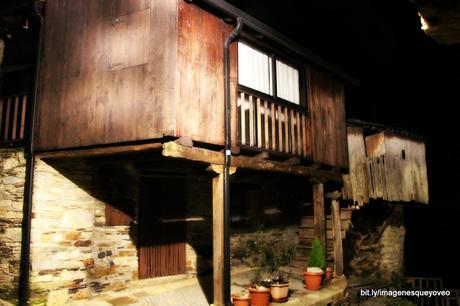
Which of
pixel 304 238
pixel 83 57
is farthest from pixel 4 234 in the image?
pixel 304 238

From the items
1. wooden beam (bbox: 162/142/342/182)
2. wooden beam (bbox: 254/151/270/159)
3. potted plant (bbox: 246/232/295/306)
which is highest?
wooden beam (bbox: 254/151/270/159)

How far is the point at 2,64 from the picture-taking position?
28.0 feet

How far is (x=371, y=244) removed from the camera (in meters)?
13.6

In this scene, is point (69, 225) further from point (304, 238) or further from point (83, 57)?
point (304, 238)

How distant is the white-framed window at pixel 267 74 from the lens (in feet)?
25.9

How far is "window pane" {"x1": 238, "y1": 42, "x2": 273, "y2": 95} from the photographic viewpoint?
784 centimetres

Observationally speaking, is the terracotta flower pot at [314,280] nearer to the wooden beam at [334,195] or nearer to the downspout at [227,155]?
the wooden beam at [334,195]

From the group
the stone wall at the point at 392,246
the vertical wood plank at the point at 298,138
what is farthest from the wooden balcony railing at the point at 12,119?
the stone wall at the point at 392,246

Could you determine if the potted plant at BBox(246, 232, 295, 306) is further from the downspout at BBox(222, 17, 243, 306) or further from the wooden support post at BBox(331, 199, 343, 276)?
the wooden support post at BBox(331, 199, 343, 276)

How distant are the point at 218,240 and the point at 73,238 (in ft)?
9.78

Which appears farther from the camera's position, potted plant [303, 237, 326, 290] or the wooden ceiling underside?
potted plant [303, 237, 326, 290]

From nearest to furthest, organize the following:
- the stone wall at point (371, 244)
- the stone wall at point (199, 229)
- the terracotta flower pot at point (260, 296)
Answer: the terracotta flower pot at point (260, 296) → the stone wall at point (199, 229) → the stone wall at point (371, 244)

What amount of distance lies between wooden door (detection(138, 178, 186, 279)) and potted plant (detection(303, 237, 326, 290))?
3115 millimetres

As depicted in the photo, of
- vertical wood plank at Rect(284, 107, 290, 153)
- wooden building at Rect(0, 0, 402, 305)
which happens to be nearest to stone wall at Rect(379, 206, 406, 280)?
wooden building at Rect(0, 0, 402, 305)
